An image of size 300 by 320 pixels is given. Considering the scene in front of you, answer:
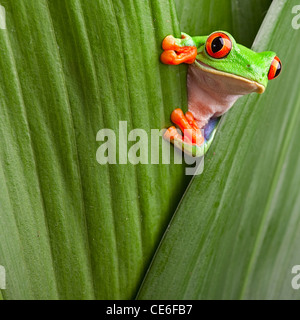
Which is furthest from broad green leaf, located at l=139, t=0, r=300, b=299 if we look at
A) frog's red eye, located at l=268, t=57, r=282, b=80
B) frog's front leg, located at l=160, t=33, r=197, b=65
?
frog's front leg, located at l=160, t=33, r=197, b=65

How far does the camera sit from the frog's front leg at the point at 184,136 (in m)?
0.67

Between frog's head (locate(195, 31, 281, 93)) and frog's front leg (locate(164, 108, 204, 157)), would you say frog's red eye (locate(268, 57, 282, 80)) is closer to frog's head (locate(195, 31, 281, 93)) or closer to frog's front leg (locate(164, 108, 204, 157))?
frog's head (locate(195, 31, 281, 93))

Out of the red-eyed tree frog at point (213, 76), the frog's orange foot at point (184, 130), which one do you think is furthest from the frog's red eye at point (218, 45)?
the frog's orange foot at point (184, 130)

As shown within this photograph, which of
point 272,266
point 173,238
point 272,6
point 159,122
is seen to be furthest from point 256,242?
point 272,6

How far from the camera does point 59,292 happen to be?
2.10ft

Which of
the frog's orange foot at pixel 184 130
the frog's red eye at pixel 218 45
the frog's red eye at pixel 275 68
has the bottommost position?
the frog's orange foot at pixel 184 130

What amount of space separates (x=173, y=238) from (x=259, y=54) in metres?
0.34

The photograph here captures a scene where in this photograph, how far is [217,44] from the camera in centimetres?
67

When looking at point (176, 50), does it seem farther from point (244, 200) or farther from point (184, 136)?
point (244, 200)

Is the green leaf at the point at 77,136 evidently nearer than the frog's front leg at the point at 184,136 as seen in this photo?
Yes

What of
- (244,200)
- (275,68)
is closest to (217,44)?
(275,68)

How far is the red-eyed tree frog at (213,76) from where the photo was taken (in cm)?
67

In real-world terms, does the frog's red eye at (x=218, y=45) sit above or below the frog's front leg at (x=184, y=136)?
above

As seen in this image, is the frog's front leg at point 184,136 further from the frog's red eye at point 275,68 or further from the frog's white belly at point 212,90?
the frog's red eye at point 275,68
